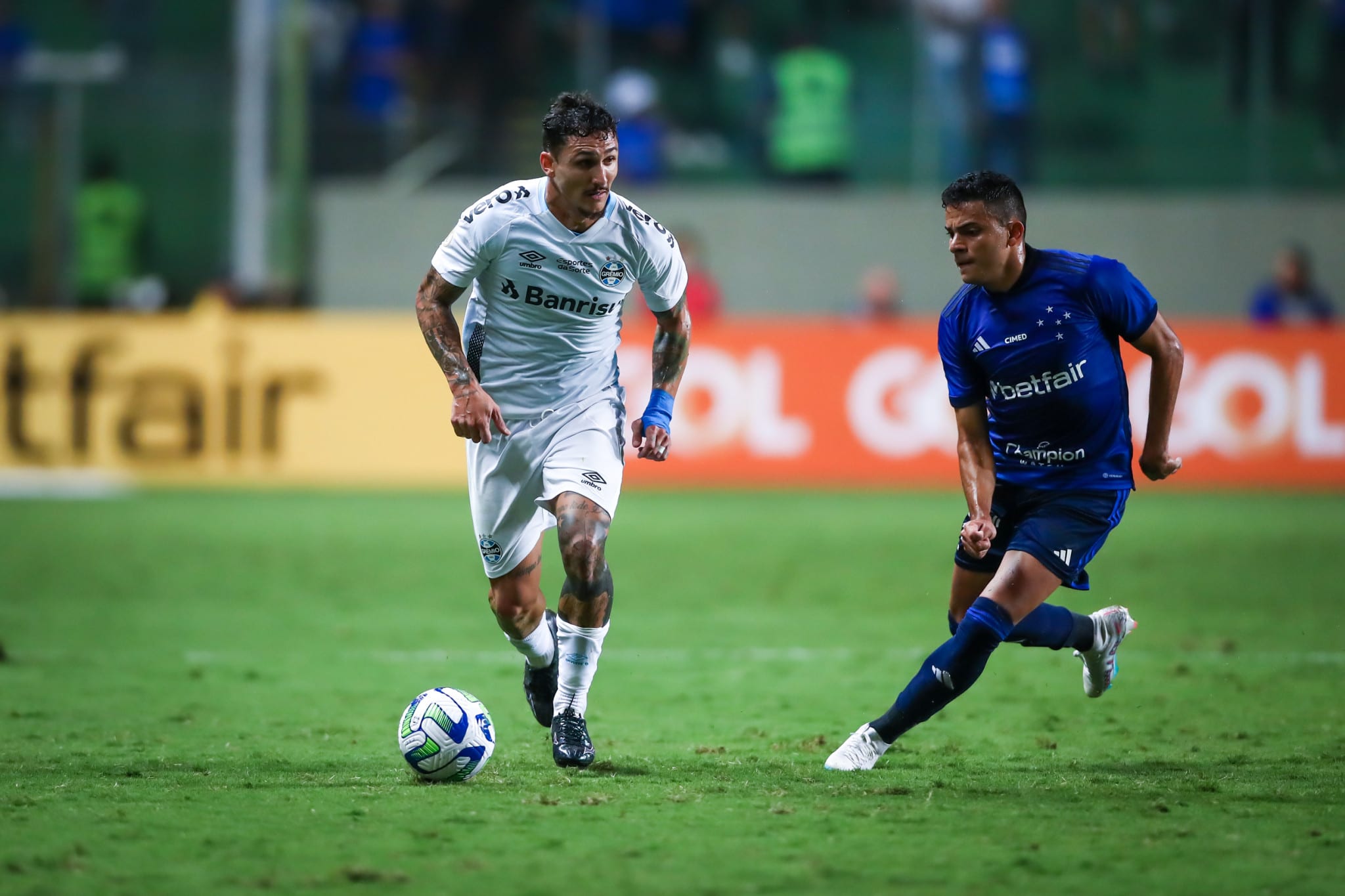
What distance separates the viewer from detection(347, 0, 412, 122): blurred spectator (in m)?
20.3

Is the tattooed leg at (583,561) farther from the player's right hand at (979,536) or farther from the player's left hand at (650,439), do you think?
the player's right hand at (979,536)

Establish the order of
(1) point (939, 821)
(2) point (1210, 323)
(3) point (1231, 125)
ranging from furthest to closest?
(3) point (1231, 125)
(2) point (1210, 323)
(1) point (939, 821)

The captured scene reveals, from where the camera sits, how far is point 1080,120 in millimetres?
19859

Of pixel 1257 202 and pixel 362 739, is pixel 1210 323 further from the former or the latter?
pixel 362 739

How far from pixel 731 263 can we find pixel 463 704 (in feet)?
51.1

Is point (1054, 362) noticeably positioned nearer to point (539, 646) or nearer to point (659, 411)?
point (659, 411)

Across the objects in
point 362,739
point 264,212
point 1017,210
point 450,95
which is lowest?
point 362,739

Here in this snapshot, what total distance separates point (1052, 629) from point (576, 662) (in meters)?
1.79

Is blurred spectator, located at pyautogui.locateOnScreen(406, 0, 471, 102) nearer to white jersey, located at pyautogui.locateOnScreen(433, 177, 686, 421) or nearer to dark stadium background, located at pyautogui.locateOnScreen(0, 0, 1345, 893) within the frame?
dark stadium background, located at pyautogui.locateOnScreen(0, 0, 1345, 893)

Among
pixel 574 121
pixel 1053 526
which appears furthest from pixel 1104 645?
pixel 574 121

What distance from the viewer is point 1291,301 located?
17859mm

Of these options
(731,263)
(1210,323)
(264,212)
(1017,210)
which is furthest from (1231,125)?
(1017,210)

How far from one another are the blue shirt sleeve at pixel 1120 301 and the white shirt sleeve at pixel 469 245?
217 cm

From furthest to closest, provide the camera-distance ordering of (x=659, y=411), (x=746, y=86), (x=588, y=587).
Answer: (x=746, y=86), (x=659, y=411), (x=588, y=587)
